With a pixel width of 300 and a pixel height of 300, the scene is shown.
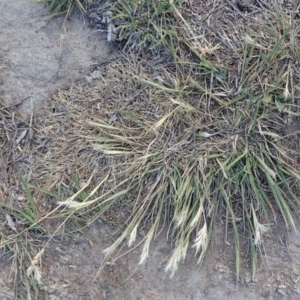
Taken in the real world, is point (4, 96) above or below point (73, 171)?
above

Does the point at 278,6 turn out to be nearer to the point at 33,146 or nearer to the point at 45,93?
the point at 45,93

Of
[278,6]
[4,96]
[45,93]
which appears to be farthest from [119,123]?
[278,6]

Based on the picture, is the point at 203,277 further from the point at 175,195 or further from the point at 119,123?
the point at 119,123

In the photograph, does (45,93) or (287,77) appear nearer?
(287,77)

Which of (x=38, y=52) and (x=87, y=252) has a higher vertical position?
(x=38, y=52)

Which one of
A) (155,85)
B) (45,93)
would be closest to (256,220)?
(155,85)

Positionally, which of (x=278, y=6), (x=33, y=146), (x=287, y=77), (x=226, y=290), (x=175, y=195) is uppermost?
(x=278, y=6)
